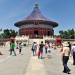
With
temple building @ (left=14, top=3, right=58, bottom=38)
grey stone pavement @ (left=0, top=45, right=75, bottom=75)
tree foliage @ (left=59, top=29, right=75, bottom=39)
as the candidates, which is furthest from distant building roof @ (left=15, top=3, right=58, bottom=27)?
grey stone pavement @ (left=0, top=45, right=75, bottom=75)

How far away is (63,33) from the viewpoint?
106 meters

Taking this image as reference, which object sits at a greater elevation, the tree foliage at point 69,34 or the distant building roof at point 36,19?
the distant building roof at point 36,19

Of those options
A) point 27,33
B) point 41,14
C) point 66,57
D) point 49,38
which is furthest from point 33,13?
point 66,57

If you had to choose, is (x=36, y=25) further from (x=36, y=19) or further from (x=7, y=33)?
(x=7, y=33)

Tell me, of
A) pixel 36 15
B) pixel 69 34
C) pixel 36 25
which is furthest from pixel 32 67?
pixel 69 34

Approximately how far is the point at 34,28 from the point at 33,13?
6538 millimetres

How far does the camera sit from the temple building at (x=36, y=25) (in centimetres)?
8195

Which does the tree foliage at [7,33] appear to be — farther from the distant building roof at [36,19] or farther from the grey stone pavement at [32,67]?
the grey stone pavement at [32,67]

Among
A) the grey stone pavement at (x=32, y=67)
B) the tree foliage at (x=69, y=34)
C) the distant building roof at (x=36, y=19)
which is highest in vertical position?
the distant building roof at (x=36, y=19)

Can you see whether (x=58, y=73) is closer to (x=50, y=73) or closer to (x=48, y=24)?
(x=50, y=73)

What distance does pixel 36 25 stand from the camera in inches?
3246

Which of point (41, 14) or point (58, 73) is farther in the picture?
point (41, 14)

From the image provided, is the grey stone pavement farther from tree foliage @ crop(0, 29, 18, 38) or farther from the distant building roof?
tree foliage @ crop(0, 29, 18, 38)

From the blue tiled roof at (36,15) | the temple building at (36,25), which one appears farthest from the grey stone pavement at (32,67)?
the blue tiled roof at (36,15)
